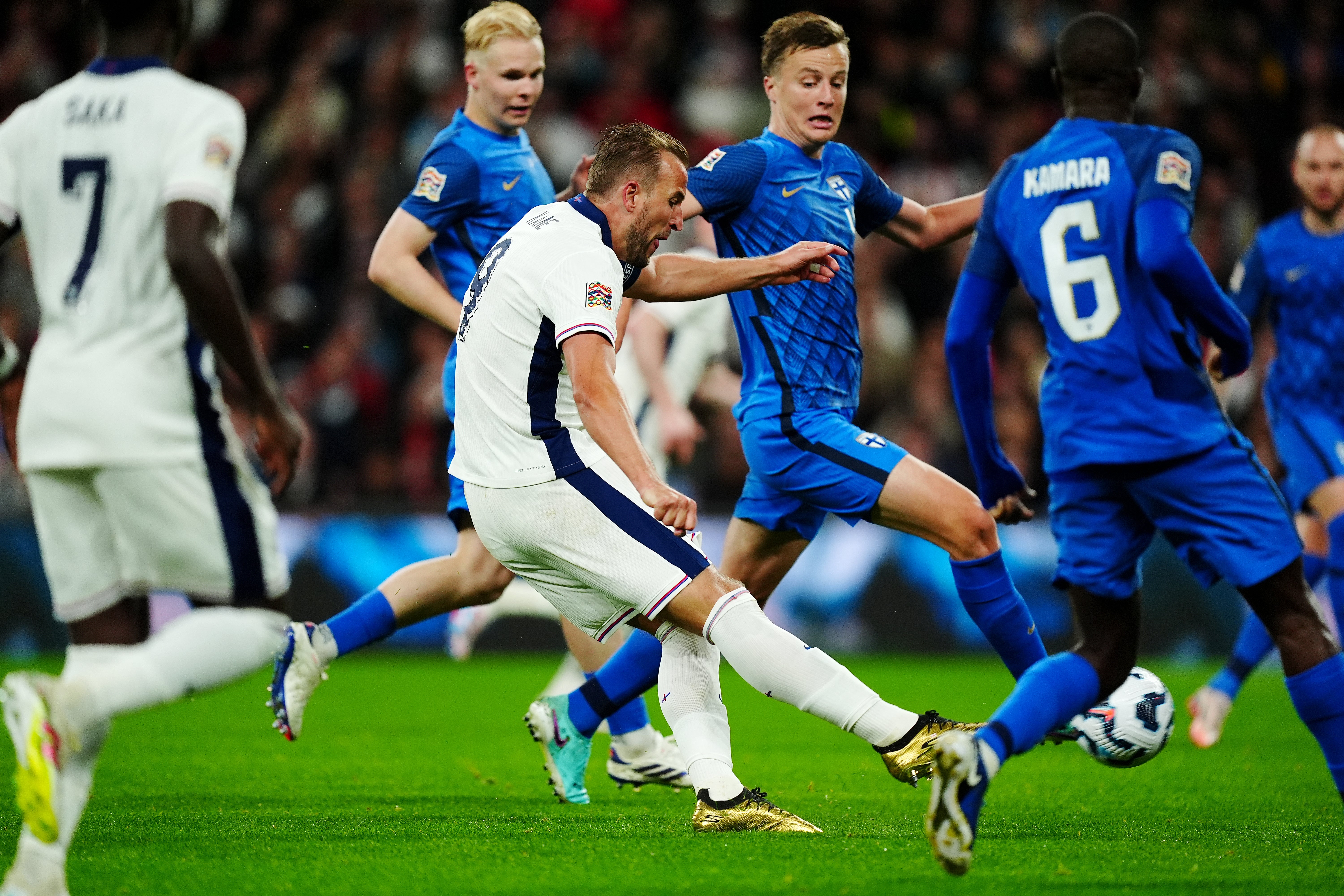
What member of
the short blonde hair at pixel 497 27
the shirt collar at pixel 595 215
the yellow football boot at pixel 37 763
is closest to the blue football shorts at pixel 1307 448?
the short blonde hair at pixel 497 27

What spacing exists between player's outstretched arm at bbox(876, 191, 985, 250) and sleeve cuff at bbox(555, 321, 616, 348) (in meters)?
1.97

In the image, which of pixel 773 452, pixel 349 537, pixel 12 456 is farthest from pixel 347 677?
pixel 12 456

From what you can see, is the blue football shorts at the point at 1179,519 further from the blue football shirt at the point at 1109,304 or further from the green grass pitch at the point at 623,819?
the green grass pitch at the point at 623,819

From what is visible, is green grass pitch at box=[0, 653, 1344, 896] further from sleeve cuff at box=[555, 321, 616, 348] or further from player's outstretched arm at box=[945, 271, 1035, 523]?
sleeve cuff at box=[555, 321, 616, 348]

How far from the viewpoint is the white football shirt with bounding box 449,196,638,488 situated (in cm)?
446

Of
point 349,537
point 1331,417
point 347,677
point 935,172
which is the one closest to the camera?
point 1331,417

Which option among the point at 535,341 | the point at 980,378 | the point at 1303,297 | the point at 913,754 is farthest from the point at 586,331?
the point at 1303,297

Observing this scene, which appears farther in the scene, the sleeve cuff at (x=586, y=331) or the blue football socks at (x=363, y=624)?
the blue football socks at (x=363, y=624)

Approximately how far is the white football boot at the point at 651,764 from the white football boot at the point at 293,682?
1174 mm

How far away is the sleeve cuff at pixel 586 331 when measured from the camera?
173 inches

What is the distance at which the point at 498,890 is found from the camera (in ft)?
12.5

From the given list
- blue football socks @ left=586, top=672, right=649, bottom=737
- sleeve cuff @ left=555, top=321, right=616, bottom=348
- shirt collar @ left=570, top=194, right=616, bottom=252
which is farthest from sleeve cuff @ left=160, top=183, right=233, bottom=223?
blue football socks @ left=586, top=672, right=649, bottom=737

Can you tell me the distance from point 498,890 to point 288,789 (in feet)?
7.66

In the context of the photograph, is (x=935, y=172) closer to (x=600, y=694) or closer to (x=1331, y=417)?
(x=1331, y=417)
